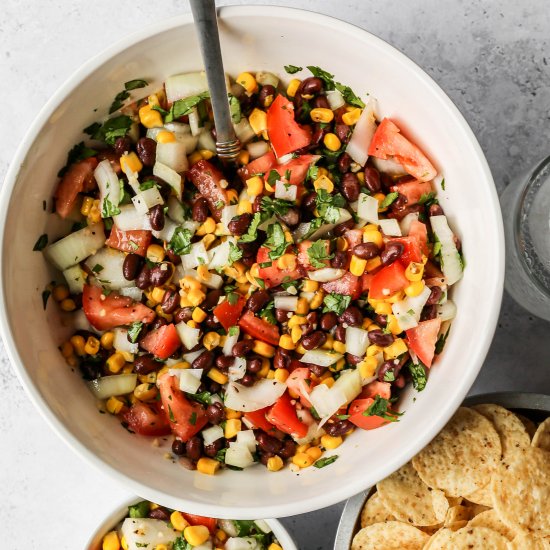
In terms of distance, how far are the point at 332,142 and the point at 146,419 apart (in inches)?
52.8

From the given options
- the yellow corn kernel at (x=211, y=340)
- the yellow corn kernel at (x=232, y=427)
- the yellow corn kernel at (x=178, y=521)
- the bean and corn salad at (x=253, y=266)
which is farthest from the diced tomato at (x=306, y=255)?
the yellow corn kernel at (x=178, y=521)

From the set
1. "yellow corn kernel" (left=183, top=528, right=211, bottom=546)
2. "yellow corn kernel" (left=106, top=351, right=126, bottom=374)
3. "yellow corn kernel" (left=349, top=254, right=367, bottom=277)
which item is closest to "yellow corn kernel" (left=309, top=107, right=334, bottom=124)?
"yellow corn kernel" (left=349, top=254, right=367, bottom=277)

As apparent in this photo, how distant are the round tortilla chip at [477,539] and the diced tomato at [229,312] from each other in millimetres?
1335

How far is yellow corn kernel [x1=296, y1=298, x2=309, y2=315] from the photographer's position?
3006 mm

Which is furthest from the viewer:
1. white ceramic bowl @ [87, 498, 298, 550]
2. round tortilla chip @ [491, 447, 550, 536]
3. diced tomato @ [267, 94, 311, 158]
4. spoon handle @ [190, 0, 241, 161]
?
white ceramic bowl @ [87, 498, 298, 550]

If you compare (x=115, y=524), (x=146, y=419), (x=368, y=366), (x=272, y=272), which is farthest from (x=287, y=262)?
(x=115, y=524)

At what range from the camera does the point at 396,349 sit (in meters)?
2.94

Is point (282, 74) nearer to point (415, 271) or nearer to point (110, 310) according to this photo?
point (415, 271)

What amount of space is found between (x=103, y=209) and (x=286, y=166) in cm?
74

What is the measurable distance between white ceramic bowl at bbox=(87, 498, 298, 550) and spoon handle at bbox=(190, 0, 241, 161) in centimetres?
174

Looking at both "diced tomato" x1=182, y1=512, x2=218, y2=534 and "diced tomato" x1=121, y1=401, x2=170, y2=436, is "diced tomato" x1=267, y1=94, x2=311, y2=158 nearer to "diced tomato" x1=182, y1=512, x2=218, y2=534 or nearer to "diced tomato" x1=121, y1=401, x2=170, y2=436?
"diced tomato" x1=121, y1=401, x2=170, y2=436

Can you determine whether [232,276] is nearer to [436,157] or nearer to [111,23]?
[436,157]

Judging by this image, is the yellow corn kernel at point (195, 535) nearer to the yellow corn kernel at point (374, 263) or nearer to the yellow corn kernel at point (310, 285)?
the yellow corn kernel at point (310, 285)

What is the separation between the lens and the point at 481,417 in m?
3.28
